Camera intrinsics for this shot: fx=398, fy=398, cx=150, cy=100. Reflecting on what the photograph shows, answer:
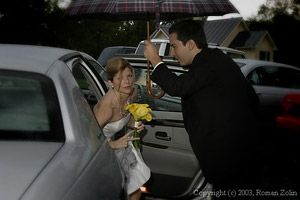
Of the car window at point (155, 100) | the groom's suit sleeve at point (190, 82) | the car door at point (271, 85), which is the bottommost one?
the car door at point (271, 85)

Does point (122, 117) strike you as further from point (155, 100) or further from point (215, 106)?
point (215, 106)

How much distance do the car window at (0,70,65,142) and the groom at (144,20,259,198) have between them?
34.0 inches

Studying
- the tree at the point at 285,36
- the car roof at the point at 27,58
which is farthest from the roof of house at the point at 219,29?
the car roof at the point at 27,58

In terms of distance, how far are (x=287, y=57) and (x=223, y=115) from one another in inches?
1844

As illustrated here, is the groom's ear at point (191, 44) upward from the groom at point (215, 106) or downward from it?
upward

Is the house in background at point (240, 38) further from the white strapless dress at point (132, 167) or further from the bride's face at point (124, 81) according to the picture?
the white strapless dress at point (132, 167)

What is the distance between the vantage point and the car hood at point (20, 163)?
1.39m

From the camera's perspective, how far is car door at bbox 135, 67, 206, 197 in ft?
11.3

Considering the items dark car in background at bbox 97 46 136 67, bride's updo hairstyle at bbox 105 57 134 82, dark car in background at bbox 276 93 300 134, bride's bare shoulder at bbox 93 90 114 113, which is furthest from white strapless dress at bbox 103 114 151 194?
dark car in background at bbox 97 46 136 67

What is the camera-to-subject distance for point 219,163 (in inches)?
100

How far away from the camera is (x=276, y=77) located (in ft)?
30.5

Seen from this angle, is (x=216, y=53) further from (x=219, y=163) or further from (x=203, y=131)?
(x=219, y=163)

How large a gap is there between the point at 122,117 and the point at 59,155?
160 cm

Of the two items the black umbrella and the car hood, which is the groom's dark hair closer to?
the black umbrella
